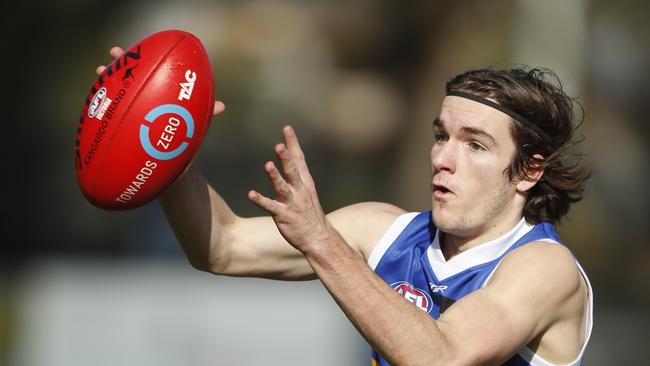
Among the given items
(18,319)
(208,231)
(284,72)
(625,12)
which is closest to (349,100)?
(284,72)

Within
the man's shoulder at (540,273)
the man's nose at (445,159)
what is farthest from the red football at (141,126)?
the man's shoulder at (540,273)

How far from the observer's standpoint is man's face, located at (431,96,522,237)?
422 centimetres

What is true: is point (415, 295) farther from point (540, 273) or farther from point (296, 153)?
point (296, 153)

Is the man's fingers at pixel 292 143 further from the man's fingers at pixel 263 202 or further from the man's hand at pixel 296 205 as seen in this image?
the man's fingers at pixel 263 202

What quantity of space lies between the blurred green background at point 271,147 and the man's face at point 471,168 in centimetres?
388

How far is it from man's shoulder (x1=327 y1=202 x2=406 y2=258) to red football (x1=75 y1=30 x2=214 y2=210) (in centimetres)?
84

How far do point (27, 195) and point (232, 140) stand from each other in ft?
8.45

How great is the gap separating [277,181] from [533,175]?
141 cm

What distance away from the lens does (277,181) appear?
3436 mm

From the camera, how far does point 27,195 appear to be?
12180mm

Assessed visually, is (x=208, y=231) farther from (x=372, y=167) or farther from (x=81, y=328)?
(x=372, y=167)

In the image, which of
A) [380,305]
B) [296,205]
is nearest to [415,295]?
[380,305]

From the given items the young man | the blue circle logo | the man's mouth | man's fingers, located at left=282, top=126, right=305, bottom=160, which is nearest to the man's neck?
the young man

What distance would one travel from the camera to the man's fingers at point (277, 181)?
3400 millimetres
